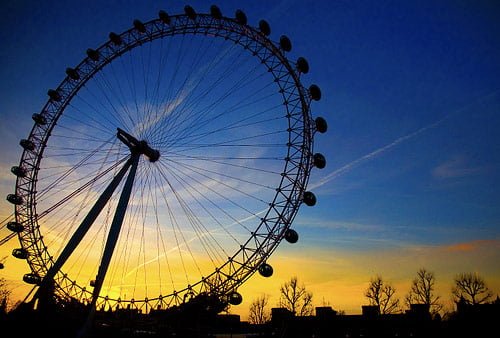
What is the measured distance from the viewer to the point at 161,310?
88.6 feet

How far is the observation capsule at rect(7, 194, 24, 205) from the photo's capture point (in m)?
35.4

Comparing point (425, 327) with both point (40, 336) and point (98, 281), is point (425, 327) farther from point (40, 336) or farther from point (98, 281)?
point (40, 336)

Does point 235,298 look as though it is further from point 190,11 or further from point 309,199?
point 190,11

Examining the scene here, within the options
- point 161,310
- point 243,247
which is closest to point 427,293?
point 243,247

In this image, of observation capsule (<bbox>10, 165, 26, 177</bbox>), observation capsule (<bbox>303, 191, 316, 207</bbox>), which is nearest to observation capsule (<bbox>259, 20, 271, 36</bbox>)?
observation capsule (<bbox>303, 191, 316, 207</bbox>)

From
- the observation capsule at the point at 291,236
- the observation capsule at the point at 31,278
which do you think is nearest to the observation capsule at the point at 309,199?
the observation capsule at the point at 291,236

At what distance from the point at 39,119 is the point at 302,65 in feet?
93.4

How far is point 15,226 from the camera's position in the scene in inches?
1362

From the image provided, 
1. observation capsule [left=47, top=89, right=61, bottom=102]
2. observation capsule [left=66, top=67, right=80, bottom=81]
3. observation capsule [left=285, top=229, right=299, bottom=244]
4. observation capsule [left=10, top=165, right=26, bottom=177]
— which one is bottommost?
observation capsule [left=285, top=229, right=299, bottom=244]

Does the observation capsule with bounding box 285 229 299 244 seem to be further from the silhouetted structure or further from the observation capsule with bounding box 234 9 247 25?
the observation capsule with bounding box 234 9 247 25

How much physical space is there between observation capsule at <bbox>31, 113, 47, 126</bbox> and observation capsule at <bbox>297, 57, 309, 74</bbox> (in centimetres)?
2774

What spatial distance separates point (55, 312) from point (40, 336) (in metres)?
4.23

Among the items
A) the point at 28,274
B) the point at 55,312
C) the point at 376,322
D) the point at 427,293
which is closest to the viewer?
the point at 55,312

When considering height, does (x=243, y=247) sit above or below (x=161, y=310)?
above
